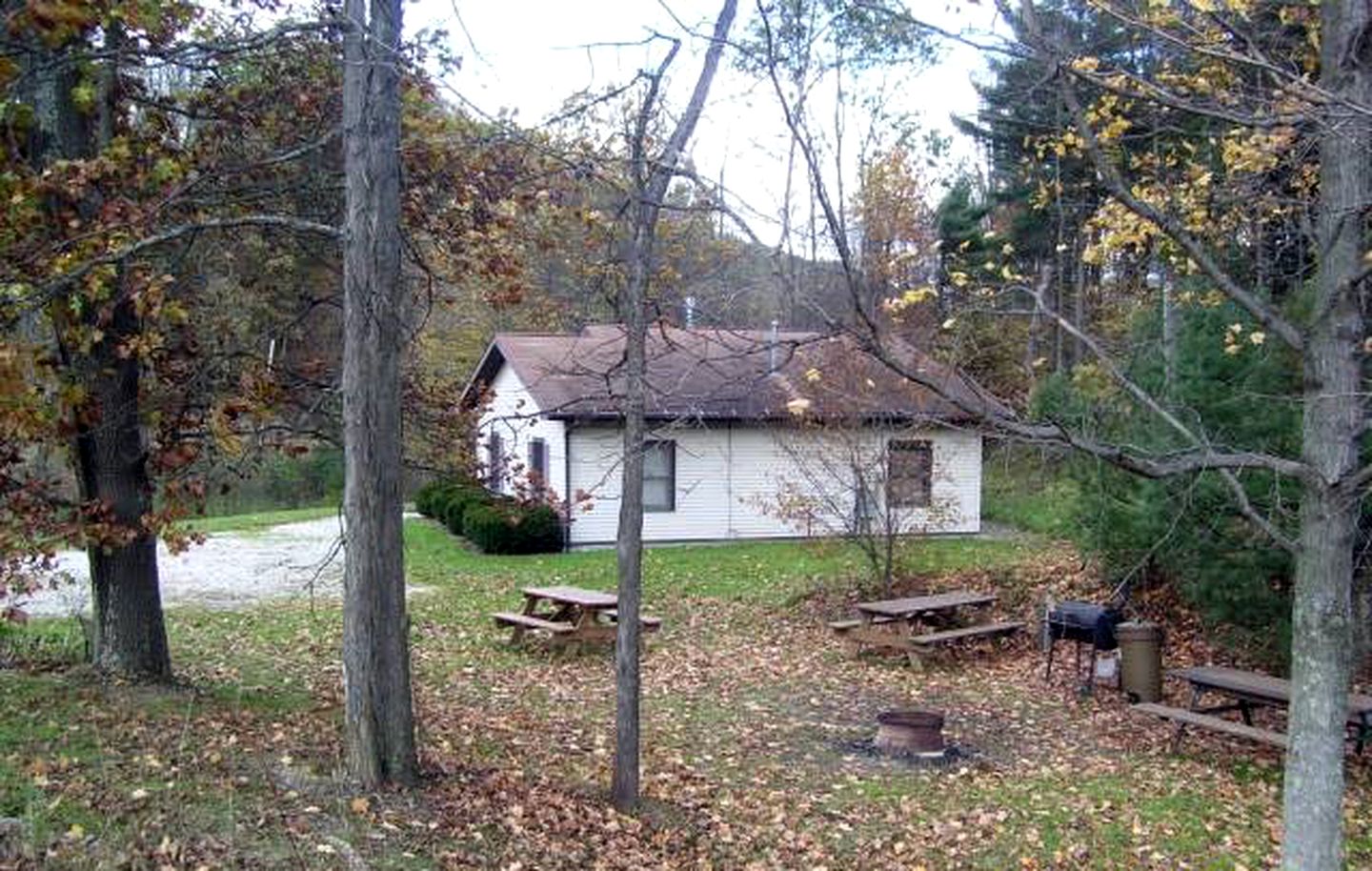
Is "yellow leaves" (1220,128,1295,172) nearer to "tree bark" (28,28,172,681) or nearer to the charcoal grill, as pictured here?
the charcoal grill

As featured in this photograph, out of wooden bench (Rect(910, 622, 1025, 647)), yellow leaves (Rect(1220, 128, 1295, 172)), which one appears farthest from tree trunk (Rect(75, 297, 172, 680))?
wooden bench (Rect(910, 622, 1025, 647))

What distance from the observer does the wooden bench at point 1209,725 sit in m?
9.00

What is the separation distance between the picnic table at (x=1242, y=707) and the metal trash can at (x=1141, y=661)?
72 cm

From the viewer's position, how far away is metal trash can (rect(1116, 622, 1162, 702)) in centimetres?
1129

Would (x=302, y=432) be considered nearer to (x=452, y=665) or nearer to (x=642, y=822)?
(x=642, y=822)

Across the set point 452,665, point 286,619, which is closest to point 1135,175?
point 452,665

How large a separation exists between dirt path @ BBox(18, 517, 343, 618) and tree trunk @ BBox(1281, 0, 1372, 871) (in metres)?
9.85

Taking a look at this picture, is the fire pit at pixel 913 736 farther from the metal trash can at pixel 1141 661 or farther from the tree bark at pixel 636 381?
the tree bark at pixel 636 381

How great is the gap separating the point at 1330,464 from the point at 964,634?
8892 mm

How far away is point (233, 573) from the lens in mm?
19750

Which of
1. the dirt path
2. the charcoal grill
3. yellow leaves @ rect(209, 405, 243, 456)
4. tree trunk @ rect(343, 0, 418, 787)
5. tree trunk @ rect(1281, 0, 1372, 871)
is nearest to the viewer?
tree trunk @ rect(1281, 0, 1372, 871)

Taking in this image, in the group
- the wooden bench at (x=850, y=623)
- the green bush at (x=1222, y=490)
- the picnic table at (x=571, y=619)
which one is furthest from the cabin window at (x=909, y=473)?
the picnic table at (x=571, y=619)

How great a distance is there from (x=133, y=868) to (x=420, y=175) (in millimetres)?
5312

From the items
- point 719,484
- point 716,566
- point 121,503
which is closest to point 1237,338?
point 121,503
